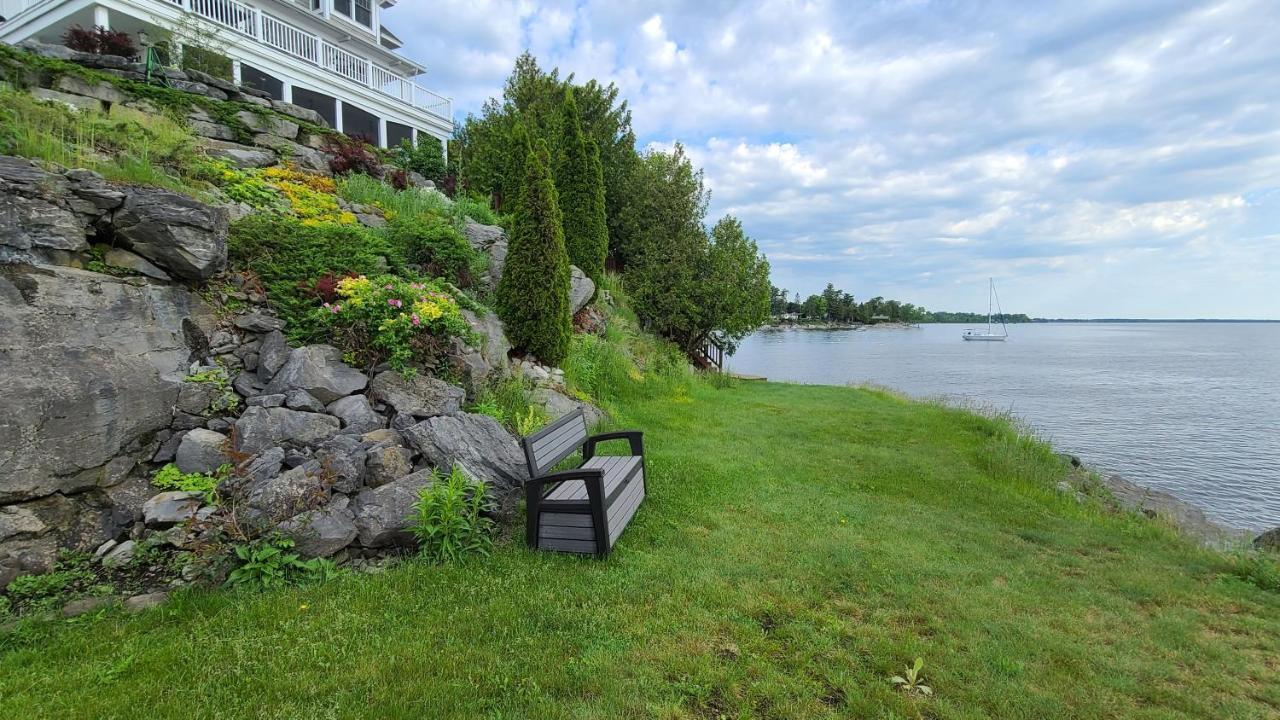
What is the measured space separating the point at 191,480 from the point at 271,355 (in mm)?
1418

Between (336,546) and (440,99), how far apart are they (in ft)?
73.4

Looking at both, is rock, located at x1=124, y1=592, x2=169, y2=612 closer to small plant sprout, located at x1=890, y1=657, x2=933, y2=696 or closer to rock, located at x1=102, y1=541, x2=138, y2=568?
rock, located at x1=102, y1=541, x2=138, y2=568

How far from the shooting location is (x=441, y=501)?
3.92 meters

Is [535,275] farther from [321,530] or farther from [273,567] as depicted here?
[273,567]

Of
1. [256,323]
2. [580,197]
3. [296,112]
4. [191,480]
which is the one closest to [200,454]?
[191,480]

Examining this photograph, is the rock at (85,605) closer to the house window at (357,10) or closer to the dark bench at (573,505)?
the dark bench at (573,505)

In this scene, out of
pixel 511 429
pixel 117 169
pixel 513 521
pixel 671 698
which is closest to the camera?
pixel 671 698

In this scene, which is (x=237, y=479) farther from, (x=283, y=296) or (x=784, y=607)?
(x=784, y=607)

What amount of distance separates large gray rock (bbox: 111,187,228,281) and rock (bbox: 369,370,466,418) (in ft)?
6.07

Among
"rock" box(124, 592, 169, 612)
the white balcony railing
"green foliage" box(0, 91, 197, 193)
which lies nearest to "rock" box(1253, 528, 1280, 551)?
"rock" box(124, 592, 169, 612)

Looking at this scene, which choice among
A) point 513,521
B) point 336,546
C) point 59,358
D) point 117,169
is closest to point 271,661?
point 336,546

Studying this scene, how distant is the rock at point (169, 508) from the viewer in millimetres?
3516

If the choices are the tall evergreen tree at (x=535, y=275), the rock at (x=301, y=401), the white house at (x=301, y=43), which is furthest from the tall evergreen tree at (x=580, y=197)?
the rock at (x=301, y=401)

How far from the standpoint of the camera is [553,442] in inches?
191
